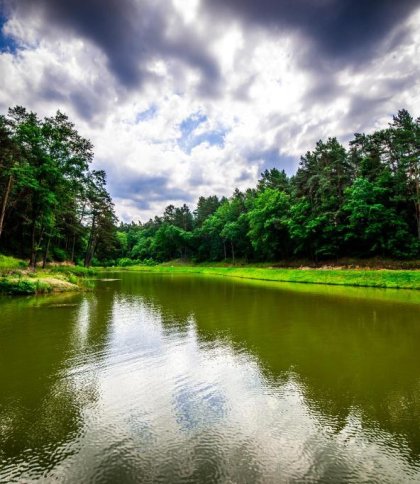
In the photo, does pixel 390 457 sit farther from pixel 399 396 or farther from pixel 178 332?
pixel 178 332

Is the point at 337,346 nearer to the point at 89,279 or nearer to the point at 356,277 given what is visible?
the point at 356,277

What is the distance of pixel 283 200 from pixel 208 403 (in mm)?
55224

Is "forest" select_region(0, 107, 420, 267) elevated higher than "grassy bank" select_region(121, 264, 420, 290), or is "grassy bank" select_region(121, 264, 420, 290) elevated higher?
"forest" select_region(0, 107, 420, 267)

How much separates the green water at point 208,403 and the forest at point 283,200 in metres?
21.1

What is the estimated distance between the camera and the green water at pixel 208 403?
3.66m

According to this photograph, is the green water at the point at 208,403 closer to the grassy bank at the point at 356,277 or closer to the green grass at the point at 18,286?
the green grass at the point at 18,286

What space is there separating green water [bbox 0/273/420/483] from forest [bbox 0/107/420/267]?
69.2 ft

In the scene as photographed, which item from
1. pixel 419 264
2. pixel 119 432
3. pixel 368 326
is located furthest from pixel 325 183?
pixel 119 432

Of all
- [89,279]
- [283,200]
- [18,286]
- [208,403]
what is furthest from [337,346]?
[283,200]

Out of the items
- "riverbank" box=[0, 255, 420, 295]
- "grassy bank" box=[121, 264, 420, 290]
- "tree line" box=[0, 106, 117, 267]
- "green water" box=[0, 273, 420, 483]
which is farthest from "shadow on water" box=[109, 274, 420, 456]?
"tree line" box=[0, 106, 117, 267]

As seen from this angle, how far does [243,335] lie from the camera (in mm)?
10422

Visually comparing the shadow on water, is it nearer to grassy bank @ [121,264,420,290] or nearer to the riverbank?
the riverbank

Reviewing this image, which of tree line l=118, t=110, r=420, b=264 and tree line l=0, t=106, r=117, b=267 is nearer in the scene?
tree line l=0, t=106, r=117, b=267

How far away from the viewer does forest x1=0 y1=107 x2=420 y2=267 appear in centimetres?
2730
